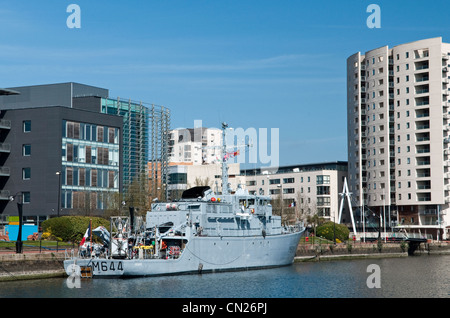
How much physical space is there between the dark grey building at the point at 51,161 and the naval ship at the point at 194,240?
28.1 meters

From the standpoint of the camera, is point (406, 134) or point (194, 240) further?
point (406, 134)

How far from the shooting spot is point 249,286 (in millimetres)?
47875

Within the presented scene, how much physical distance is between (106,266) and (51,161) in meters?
39.0

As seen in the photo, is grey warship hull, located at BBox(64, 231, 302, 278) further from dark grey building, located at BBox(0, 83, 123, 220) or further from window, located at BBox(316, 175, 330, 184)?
window, located at BBox(316, 175, 330, 184)

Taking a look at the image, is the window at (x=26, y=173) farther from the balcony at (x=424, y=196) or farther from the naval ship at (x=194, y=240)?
the balcony at (x=424, y=196)

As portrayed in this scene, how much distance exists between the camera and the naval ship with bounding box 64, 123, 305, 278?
1980 inches

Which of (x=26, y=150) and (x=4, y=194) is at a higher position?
(x=26, y=150)

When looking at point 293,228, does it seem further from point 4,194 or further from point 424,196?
point 424,196

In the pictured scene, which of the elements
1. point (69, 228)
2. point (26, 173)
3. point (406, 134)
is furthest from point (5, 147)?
point (406, 134)

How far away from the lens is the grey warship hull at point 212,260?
162 ft

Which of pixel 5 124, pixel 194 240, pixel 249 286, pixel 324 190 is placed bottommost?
pixel 249 286

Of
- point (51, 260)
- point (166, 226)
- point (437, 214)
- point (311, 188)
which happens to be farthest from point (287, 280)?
point (311, 188)

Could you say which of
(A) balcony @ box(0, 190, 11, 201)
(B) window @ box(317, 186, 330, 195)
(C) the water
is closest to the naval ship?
(C) the water
